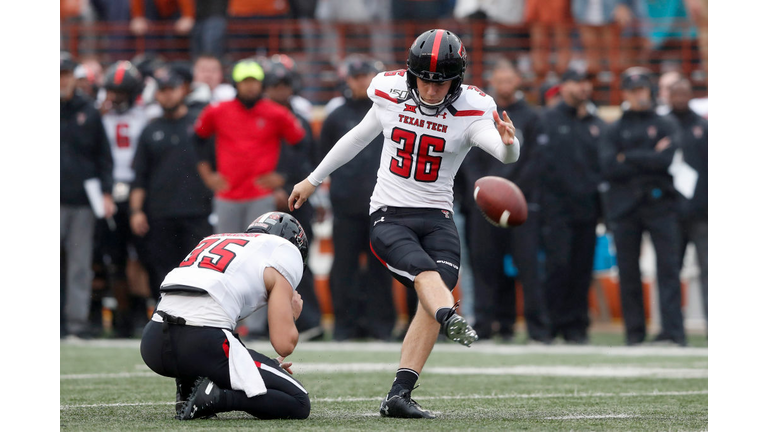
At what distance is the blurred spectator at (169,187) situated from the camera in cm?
974

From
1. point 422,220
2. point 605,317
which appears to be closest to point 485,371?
point 422,220

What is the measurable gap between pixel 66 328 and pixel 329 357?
2.68 meters

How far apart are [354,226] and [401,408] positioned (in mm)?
4849

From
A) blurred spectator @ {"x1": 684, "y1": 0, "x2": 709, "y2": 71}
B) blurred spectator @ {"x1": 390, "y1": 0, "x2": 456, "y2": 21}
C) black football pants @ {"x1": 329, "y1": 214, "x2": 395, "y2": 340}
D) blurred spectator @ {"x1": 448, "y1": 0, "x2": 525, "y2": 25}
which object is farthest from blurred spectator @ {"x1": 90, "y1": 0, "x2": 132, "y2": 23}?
blurred spectator @ {"x1": 684, "y1": 0, "x2": 709, "y2": 71}

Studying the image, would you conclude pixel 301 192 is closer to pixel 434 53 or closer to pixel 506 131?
pixel 434 53

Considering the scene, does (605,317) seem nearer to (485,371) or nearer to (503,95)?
(503,95)

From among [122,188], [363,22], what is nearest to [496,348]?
[122,188]

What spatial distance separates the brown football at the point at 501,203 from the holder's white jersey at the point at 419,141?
0.21m

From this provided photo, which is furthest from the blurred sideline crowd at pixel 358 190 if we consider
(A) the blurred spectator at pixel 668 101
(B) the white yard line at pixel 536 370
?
(B) the white yard line at pixel 536 370

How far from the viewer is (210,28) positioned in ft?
42.5

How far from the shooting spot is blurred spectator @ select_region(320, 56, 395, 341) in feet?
32.4

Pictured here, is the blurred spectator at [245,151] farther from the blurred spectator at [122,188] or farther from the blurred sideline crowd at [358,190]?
the blurred spectator at [122,188]

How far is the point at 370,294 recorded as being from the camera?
10133mm
